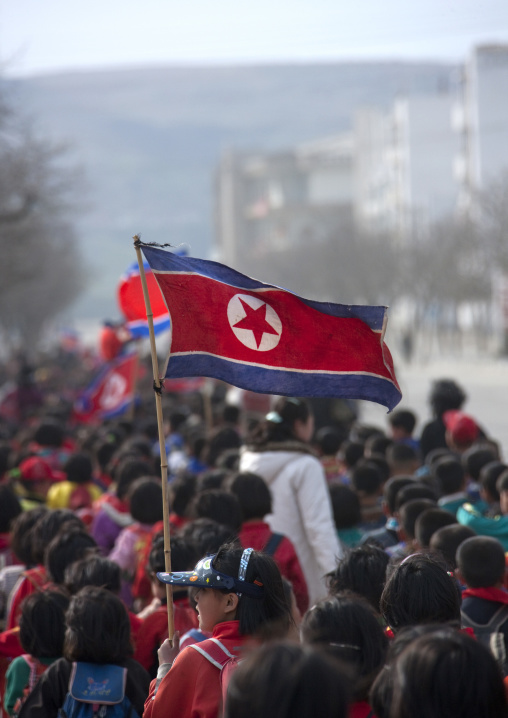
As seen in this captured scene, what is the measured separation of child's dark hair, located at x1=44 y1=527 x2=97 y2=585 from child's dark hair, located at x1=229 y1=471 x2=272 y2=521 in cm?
73

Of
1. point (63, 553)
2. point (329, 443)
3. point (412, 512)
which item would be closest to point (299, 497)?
point (412, 512)

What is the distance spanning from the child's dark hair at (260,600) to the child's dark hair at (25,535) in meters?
2.46

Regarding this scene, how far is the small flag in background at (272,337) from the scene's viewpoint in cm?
392

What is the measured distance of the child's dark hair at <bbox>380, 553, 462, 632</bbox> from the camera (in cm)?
294

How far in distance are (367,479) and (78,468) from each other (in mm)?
2203

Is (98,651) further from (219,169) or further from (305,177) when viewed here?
(219,169)

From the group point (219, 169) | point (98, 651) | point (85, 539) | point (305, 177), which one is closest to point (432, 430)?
→ point (85, 539)

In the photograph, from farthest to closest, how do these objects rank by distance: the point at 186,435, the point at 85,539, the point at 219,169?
1. the point at 219,169
2. the point at 186,435
3. the point at 85,539

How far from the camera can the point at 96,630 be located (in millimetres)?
3289

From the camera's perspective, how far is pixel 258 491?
478 centimetres

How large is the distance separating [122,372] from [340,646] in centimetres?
861

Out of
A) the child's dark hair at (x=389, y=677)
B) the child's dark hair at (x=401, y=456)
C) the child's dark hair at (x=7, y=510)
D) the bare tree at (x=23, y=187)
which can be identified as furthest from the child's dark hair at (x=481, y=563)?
the bare tree at (x=23, y=187)

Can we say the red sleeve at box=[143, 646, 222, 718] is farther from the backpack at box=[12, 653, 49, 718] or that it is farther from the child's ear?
the backpack at box=[12, 653, 49, 718]

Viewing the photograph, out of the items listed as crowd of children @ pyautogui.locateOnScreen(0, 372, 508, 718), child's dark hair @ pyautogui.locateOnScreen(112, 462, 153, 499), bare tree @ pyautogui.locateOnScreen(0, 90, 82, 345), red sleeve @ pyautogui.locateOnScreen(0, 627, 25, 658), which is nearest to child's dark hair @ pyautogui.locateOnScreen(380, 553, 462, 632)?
crowd of children @ pyautogui.locateOnScreen(0, 372, 508, 718)
